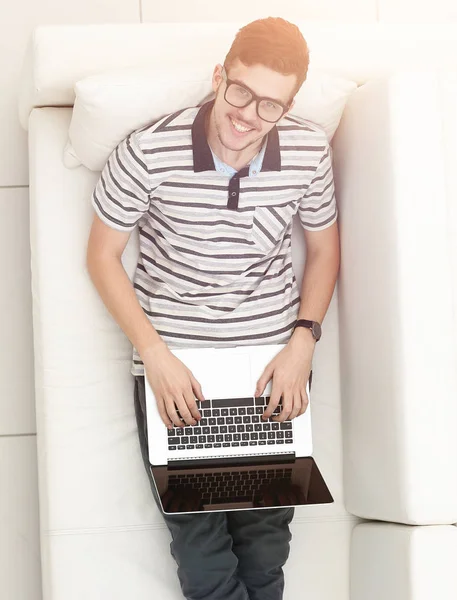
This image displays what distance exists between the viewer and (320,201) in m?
1.47

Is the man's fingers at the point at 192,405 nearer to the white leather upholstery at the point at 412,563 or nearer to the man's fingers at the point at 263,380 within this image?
the man's fingers at the point at 263,380

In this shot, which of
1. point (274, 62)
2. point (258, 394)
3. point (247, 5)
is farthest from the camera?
point (247, 5)

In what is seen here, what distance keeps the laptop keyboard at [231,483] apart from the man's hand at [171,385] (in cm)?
10

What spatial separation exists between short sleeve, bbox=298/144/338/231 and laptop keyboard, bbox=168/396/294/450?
14.5 inches

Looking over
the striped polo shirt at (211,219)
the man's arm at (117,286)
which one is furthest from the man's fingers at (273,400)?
the man's arm at (117,286)

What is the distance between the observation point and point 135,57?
1498mm

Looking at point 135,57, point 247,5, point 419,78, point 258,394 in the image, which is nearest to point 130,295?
point 258,394

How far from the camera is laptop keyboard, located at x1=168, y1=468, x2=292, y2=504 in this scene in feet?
4.56

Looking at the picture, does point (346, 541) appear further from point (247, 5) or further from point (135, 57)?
point (247, 5)

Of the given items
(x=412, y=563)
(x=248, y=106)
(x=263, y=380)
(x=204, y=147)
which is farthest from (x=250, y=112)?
(x=412, y=563)

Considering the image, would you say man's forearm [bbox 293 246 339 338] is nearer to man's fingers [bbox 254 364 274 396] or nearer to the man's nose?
man's fingers [bbox 254 364 274 396]

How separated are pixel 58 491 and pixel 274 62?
35.0 inches

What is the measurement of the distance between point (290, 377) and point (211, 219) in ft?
1.09

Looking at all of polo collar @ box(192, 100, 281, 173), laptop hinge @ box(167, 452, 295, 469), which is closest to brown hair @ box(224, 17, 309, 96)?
polo collar @ box(192, 100, 281, 173)
